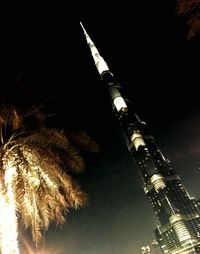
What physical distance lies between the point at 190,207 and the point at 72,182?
186 m

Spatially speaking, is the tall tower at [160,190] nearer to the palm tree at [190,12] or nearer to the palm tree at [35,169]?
the palm tree at [35,169]

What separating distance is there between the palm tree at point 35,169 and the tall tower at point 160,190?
13789 centimetres

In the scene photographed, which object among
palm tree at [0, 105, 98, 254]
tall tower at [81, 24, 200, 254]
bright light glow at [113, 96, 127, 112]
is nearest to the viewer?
palm tree at [0, 105, 98, 254]

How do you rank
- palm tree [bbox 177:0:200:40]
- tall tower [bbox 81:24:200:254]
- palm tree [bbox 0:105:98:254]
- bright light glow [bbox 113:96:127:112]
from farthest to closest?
bright light glow [bbox 113:96:127:112] → tall tower [bbox 81:24:200:254] → palm tree [bbox 0:105:98:254] → palm tree [bbox 177:0:200:40]

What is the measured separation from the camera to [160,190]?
170 metres

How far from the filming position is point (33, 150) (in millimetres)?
8602

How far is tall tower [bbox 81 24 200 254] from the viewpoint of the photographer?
159375 mm

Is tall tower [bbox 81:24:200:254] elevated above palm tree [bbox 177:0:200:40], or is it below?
above

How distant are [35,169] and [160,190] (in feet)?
554

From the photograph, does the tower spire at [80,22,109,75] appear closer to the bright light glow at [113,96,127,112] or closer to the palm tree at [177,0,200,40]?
the bright light glow at [113,96,127,112]

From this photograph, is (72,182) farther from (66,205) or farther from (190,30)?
(190,30)

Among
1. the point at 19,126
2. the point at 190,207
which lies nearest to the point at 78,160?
the point at 19,126

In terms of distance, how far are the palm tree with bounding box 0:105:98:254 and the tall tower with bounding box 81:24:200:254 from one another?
137888 mm

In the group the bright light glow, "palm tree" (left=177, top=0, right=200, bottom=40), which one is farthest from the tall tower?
"palm tree" (left=177, top=0, right=200, bottom=40)
